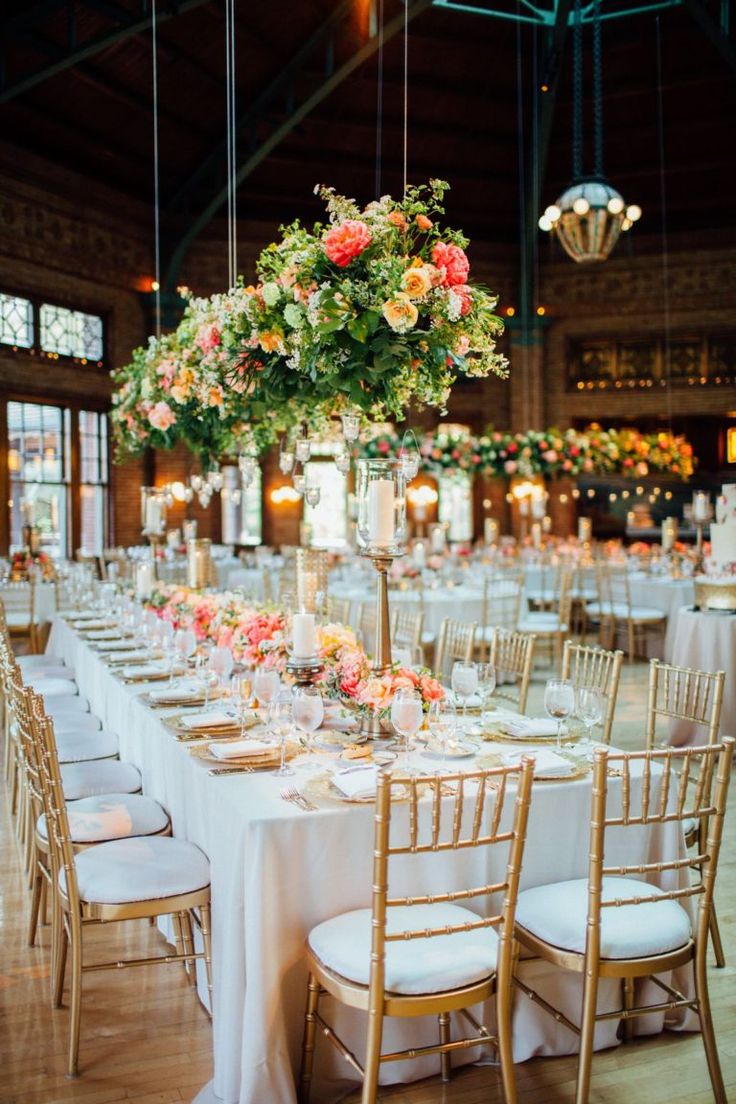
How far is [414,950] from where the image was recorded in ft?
8.15

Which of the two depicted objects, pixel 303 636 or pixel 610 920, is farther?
pixel 303 636

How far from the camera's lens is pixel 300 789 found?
2875 millimetres

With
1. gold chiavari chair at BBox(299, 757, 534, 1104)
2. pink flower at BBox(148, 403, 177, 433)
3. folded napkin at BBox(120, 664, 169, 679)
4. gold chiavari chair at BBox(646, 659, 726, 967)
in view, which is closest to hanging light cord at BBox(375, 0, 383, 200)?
pink flower at BBox(148, 403, 177, 433)

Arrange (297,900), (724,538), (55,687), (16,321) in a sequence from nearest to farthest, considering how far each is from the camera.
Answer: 1. (297,900)
2. (55,687)
3. (724,538)
4. (16,321)

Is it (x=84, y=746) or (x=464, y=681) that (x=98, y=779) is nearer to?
(x=84, y=746)

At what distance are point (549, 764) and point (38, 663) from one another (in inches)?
187

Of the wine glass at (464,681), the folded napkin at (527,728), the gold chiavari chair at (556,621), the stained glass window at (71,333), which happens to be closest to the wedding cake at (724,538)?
→ the gold chiavari chair at (556,621)

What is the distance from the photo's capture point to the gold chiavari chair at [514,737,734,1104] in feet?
8.25

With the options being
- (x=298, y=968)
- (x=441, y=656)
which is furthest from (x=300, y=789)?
(x=441, y=656)

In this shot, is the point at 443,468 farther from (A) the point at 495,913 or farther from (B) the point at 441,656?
(A) the point at 495,913

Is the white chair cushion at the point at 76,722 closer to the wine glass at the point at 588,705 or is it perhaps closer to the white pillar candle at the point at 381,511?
the white pillar candle at the point at 381,511

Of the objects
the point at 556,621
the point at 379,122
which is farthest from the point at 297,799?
the point at 379,122

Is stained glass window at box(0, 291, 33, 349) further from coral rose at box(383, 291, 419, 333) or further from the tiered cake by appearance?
coral rose at box(383, 291, 419, 333)

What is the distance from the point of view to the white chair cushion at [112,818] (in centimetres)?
338
